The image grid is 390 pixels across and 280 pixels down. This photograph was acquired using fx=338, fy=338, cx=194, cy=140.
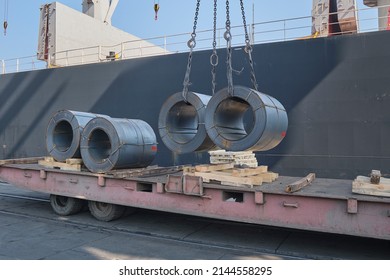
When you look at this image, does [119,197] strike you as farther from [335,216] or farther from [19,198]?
[19,198]

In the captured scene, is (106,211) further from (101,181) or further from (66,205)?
(66,205)

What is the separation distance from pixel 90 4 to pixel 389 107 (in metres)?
16.2

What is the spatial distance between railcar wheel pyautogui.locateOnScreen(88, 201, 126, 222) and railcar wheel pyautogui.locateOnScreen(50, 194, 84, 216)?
0.49 meters

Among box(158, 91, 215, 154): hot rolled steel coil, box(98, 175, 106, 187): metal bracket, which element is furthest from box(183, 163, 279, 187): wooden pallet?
box(98, 175, 106, 187): metal bracket

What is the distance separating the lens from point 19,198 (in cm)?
938

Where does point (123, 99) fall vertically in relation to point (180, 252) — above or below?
above

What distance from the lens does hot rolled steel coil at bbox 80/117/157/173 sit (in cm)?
655

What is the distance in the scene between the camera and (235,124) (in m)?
6.26

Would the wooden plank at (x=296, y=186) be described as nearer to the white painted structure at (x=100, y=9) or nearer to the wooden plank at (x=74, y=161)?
Answer: the wooden plank at (x=74, y=161)

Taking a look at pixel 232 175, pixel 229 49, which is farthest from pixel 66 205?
pixel 229 49

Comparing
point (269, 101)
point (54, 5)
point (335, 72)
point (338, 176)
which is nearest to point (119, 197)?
point (269, 101)

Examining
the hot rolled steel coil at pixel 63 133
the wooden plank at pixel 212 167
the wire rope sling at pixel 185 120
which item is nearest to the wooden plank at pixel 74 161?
the hot rolled steel coil at pixel 63 133

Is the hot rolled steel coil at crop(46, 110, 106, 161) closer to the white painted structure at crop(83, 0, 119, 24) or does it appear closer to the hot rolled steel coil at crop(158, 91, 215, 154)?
the hot rolled steel coil at crop(158, 91, 215, 154)

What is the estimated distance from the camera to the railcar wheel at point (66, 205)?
23.5ft
